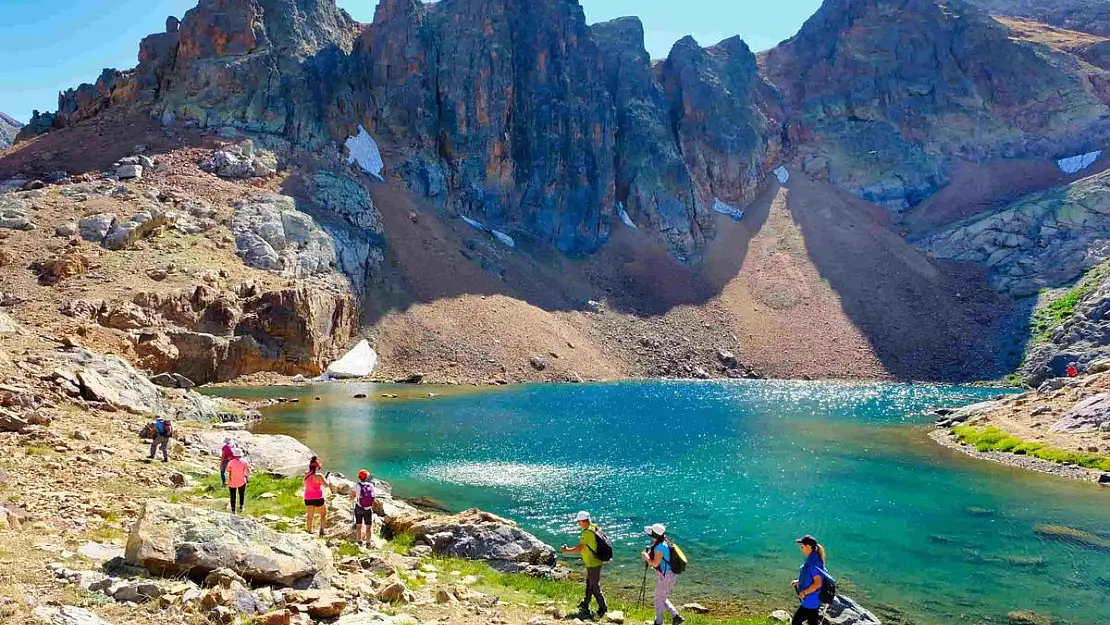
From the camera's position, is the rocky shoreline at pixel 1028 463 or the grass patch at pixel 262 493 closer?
the grass patch at pixel 262 493

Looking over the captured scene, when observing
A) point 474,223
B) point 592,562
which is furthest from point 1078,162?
point 592,562

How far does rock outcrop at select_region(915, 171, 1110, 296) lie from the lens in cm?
9975

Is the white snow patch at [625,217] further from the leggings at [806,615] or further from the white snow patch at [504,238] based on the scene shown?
the leggings at [806,615]

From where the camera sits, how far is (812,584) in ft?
40.4

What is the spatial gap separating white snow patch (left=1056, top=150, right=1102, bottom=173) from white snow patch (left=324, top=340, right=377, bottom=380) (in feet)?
397

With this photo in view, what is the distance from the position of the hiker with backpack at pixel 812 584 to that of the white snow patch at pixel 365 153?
294 ft

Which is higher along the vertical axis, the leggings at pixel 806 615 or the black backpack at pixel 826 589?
the black backpack at pixel 826 589

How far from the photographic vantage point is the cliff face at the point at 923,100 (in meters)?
130

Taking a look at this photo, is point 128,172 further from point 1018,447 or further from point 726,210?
point 726,210

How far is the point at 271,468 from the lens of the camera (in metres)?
28.0

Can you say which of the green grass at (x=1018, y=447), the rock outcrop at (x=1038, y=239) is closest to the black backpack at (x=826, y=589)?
the green grass at (x=1018, y=447)

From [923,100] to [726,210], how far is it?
48.6 metres

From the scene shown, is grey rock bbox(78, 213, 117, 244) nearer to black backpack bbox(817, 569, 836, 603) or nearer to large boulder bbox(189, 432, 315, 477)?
large boulder bbox(189, 432, 315, 477)

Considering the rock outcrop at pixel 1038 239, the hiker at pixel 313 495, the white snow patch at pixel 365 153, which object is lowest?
the hiker at pixel 313 495
